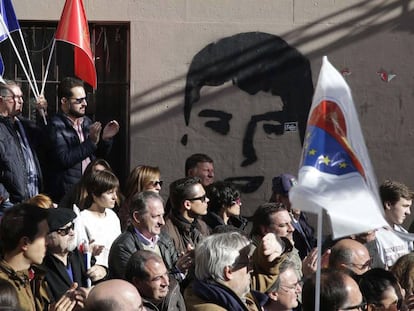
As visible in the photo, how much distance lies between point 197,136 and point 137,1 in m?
1.59

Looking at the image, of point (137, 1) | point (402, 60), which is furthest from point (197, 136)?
point (402, 60)

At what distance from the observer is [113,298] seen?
19.1 feet

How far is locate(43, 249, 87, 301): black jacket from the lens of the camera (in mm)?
Result: 7418

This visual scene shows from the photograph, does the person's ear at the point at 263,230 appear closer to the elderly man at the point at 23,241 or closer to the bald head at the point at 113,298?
the elderly man at the point at 23,241

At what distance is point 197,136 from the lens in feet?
40.9

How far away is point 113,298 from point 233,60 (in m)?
6.94

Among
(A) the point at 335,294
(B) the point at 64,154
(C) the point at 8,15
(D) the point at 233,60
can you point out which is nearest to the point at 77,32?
(C) the point at 8,15

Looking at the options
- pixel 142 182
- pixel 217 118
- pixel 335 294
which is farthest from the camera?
pixel 217 118

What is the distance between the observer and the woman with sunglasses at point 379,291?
7.34 m

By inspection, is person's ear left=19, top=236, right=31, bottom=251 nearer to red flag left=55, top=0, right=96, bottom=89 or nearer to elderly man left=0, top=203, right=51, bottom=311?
elderly man left=0, top=203, right=51, bottom=311

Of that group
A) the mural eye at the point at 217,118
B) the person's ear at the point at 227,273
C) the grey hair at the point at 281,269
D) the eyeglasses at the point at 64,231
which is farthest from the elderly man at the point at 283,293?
the mural eye at the point at 217,118

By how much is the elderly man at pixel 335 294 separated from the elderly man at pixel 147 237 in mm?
1763

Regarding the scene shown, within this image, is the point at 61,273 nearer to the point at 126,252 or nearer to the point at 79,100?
the point at 126,252

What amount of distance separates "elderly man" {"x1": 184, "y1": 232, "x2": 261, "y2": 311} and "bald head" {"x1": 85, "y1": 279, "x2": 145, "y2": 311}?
94 cm
